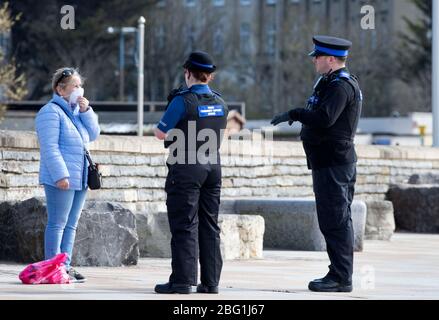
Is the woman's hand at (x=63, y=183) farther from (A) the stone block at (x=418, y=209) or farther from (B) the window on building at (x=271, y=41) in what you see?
(B) the window on building at (x=271, y=41)

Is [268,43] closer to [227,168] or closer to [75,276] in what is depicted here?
[227,168]

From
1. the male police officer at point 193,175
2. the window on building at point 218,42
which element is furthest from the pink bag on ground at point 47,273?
the window on building at point 218,42

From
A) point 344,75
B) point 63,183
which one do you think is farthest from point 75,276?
point 344,75

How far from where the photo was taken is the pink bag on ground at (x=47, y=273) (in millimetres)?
11508

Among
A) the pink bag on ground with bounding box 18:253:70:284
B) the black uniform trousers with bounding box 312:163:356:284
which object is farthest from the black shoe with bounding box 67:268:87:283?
the black uniform trousers with bounding box 312:163:356:284

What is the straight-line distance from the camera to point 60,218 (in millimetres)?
11688

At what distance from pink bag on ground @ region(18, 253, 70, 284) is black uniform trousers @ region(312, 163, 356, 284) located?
195 centimetres

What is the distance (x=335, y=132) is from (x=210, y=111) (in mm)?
983

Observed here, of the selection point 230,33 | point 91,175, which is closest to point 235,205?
point 91,175

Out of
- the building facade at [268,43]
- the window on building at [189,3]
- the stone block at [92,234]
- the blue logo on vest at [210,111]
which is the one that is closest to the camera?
the blue logo on vest at [210,111]

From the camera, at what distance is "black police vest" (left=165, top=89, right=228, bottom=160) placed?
10.8 m

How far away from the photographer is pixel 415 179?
24922 millimetres

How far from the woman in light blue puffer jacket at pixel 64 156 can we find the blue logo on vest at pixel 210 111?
1224 mm

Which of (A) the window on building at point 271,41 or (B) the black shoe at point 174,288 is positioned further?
(A) the window on building at point 271,41
